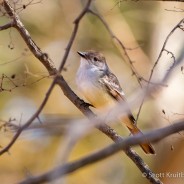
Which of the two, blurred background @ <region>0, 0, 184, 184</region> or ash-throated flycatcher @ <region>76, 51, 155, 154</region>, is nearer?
ash-throated flycatcher @ <region>76, 51, 155, 154</region>

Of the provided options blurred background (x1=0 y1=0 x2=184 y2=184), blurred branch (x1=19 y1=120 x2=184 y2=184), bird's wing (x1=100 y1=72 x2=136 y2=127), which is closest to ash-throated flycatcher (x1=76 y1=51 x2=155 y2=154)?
bird's wing (x1=100 y1=72 x2=136 y2=127)

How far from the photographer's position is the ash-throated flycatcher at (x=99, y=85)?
18.0 ft

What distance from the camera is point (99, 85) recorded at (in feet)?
18.6

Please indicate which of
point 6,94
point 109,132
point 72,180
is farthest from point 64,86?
point 6,94

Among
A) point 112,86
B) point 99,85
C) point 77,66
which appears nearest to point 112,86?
point 112,86

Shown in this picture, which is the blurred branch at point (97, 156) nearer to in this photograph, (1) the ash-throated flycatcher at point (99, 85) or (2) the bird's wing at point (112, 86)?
(1) the ash-throated flycatcher at point (99, 85)

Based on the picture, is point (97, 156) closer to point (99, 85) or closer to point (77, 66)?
point (99, 85)

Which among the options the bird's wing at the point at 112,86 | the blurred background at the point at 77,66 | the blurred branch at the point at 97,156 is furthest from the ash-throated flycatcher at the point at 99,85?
the blurred branch at the point at 97,156

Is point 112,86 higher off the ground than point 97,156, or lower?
lower

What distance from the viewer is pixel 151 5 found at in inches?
400

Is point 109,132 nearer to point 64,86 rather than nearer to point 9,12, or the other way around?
point 64,86

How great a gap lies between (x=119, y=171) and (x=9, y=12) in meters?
6.31

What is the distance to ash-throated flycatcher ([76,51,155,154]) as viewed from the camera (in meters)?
5.48

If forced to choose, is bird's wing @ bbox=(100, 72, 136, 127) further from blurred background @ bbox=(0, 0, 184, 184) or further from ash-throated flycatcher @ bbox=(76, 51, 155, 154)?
blurred background @ bbox=(0, 0, 184, 184)
